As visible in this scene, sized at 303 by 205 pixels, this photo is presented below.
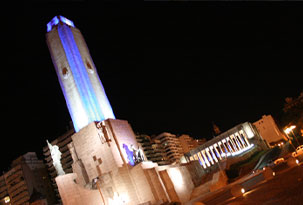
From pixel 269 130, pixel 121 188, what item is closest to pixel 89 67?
pixel 121 188

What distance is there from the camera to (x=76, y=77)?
104 ft

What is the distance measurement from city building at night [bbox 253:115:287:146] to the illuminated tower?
193 feet

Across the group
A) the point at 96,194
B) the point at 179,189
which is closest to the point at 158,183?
the point at 179,189

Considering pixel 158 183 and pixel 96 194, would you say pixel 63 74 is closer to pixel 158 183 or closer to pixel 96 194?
pixel 96 194

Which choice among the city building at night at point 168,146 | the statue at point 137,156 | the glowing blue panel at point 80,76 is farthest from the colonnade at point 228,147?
the glowing blue panel at point 80,76

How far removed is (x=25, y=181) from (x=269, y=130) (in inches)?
2844

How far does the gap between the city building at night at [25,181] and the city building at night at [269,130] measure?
6605 centimetres

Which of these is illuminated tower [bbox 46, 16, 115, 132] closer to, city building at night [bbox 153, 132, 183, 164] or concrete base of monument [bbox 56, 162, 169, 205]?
concrete base of monument [bbox 56, 162, 169, 205]

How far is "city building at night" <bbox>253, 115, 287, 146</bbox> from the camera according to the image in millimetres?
75062

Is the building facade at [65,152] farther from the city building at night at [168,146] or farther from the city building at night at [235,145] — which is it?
the city building at night at [235,145]

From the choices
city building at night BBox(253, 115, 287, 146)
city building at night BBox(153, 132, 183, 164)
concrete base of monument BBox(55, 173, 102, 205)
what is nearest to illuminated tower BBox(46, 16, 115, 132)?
concrete base of monument BBox(55, 173, 102, 205)

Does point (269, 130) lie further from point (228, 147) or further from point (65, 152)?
point (65, 152)

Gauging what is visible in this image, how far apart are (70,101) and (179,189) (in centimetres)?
1641

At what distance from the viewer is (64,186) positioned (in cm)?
2400
